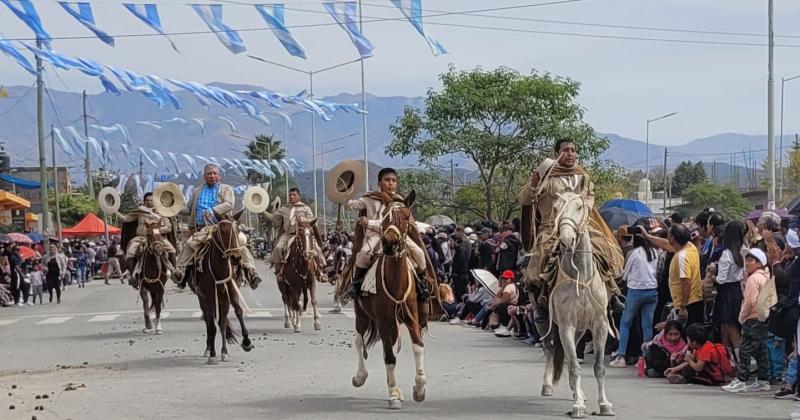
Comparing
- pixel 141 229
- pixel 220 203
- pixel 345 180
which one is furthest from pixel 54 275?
pixel 345 180

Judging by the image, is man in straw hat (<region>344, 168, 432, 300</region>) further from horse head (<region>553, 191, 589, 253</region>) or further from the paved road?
horse head (<region>553, 191, 589, 253</region>)

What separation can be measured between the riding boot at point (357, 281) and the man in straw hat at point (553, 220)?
185 centimetres

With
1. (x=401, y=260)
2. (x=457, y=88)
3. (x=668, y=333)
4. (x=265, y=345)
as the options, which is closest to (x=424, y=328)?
(x=401, y=260)

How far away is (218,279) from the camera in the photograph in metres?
17.1

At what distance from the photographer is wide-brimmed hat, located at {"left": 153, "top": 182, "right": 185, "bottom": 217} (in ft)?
68.3

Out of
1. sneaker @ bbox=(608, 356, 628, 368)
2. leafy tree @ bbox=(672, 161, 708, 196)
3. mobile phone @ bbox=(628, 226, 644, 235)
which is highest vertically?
leafy tree @ bbox=(672, 161, 708, 196)

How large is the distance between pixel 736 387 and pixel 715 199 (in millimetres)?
65924

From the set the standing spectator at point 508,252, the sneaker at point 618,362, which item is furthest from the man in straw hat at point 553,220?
the standing spectator at point 508,252

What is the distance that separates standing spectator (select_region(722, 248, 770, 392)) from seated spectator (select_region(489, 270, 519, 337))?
25.0ft

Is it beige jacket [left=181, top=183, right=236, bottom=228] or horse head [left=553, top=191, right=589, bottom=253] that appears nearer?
horse head [left=553, top=191, right=589, bottom=253]

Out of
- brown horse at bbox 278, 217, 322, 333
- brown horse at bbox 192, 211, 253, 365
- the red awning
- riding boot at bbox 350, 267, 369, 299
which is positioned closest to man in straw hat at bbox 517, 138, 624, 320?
riding boot at bbox 350, 267, 369, 299

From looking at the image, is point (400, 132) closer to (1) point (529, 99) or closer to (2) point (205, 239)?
(1) point (529, 99)

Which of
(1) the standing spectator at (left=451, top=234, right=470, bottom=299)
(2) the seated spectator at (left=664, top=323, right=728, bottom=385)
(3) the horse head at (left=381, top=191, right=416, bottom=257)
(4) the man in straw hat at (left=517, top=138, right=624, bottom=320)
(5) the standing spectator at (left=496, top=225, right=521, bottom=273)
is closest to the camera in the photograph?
(4) the man in straw hat at (left=517, top=138, right=624, bottom=320)

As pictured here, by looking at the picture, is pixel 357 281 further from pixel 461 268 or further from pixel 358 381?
pixel 461 268
